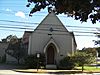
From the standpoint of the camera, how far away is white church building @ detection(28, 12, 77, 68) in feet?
143

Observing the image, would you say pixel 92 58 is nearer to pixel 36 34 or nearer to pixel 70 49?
pixel 70 49

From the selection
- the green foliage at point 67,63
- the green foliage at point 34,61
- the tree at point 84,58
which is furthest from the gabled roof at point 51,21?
the tree at point 84,58

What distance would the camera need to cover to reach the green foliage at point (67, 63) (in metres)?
41.4

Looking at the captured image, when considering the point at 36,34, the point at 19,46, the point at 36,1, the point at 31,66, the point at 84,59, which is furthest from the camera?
the point at 19,46

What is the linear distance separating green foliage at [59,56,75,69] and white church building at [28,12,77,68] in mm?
1340

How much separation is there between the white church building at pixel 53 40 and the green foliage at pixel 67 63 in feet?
4.39

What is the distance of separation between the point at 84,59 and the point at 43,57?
6.68 meters

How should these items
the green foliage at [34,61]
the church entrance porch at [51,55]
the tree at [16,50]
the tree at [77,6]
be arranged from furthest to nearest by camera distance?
the tree at [16,50] → the church entrance porch at [51,55] → the green foliage at [34,61] → the tree at [77,6]

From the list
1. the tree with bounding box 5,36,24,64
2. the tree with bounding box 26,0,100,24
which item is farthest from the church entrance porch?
the tree with bounding box 26,0,100,24

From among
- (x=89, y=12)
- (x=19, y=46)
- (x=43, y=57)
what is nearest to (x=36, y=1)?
(x=89, y=12)

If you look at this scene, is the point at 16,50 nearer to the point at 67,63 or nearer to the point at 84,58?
the point at 67,63

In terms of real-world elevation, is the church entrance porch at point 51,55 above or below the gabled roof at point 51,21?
below

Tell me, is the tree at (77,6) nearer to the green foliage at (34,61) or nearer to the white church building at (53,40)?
the green foliage at (34,61)

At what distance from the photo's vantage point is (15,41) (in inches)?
2160
